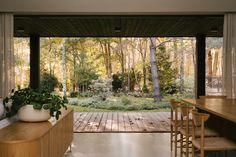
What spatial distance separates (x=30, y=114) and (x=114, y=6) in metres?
3.15

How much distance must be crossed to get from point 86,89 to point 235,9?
894 cm

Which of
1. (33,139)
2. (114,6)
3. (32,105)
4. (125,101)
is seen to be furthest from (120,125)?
(125,101)

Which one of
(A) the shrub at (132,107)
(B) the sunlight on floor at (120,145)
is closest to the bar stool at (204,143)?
(B) the sunlight on floor at (120,145)

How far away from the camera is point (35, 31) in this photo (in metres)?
8.05

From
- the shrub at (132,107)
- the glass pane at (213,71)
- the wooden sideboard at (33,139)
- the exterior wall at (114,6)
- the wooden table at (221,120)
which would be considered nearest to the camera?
the wooden sideboard at (33,139)

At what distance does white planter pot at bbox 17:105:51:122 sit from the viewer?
10.4 ft

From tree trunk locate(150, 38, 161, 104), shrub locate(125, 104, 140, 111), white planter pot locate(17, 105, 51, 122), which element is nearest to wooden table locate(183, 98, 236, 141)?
white planter pot locate(17, 105, 51, 122)

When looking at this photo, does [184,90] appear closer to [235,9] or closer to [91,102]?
[91,102]

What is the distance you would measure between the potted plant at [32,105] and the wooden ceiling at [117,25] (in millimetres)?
3088

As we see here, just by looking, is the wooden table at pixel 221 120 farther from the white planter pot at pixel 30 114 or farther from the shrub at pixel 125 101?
the shrub at pixel 125 101

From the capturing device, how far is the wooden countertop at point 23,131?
2374 mm

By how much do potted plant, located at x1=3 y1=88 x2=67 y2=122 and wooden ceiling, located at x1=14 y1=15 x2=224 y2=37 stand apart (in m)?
3.09

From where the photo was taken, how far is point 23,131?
270 cm

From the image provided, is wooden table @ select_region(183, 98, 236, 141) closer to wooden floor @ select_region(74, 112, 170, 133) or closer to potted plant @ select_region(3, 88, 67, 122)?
potted plant @ select_region(3, 88, 67, 122)
